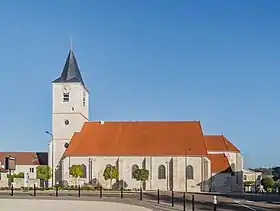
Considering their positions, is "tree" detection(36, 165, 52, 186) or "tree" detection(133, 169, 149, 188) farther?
"tree" detection(36, 165, 52, 186)

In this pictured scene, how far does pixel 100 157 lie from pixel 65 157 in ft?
16.3

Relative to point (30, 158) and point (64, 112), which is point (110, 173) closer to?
point (64, 112)

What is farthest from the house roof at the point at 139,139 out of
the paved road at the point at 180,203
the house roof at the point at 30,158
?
the paved road at the point at 180,203

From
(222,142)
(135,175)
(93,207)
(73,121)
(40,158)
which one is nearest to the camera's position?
(93,207)

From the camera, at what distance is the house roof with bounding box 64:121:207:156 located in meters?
78.1

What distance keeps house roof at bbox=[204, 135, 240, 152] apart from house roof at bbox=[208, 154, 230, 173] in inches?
83.6

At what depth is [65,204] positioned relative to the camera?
102ft

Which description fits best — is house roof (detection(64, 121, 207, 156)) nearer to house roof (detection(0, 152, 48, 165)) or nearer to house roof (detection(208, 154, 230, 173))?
house roof (detection(208, 154, 230, 173))

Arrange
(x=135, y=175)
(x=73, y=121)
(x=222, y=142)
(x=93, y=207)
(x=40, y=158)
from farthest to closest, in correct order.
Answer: (x=40, y=158) < (x=222, y=142) < (x=73, y=121) < (x=135, y=175) < (x=93, y=207)

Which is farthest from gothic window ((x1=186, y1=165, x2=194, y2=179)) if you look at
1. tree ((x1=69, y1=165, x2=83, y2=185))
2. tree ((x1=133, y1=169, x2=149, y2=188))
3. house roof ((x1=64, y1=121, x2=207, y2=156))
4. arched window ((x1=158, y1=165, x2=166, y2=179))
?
tree ((x1=69, y1=165, x2=83, y2=185))

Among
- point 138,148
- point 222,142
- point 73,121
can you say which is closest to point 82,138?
point 73,121

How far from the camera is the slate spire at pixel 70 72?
83875 millimetres

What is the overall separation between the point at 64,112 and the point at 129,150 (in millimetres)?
11897

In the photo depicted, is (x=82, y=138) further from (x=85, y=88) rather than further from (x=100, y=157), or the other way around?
(x=85, y=88)
